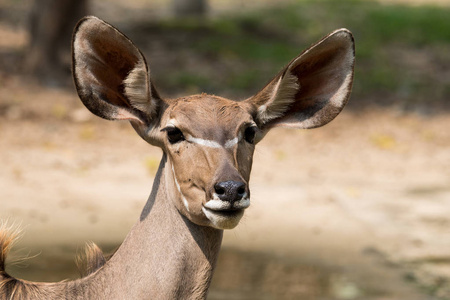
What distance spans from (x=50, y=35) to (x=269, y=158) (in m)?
4.51

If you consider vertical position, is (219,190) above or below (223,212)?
above

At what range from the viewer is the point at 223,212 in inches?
151

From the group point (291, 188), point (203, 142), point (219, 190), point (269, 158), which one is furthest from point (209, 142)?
point (269, 158)

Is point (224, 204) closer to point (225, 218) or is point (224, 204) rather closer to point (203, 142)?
point (225, 218)

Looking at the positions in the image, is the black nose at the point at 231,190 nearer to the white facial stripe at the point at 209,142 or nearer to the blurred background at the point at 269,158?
the white facial stripe at the point at 209,142

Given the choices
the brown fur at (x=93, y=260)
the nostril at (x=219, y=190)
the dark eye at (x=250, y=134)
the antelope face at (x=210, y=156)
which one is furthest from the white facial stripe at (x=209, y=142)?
the brown fur at (x=93, y=260)

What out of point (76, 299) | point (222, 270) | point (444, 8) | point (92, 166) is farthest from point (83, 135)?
point (444, 8)

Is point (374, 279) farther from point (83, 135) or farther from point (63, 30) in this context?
point (63, 30)

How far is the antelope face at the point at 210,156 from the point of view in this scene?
382 cm

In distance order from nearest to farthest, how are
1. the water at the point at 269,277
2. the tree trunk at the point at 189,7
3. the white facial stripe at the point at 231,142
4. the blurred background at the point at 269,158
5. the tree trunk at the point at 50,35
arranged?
the white facial stripe at the point at 231,142 → the water at the point at 269,277 → the blurred background at the point at 269,158 → the tree trunk at the point at 50,35 → the tree trunk at the point at 189,7

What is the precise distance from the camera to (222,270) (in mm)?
8117

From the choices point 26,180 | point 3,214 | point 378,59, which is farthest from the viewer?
point 378,59

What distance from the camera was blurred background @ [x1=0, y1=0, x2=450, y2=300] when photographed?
8.34m

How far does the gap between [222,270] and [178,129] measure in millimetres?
4134
